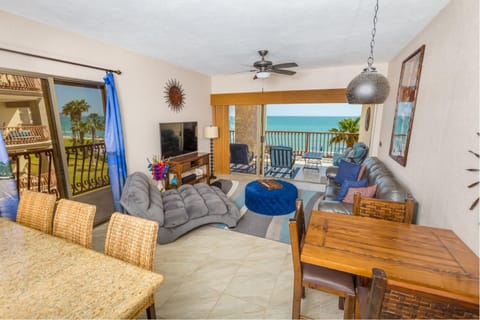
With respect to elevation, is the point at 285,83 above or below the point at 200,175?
above

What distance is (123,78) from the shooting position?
321 centimetres

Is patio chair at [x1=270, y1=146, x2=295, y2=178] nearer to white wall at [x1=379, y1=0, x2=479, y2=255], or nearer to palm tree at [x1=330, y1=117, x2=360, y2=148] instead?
palm tree at [x1=330, y1=117, x2=360, y2=148]

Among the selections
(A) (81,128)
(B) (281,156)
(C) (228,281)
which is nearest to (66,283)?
(C) (228,281)

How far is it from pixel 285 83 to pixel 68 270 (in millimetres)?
4619

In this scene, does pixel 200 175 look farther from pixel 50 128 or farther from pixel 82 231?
pixel 82 231

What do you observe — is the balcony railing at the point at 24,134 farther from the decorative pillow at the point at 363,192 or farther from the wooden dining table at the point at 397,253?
the decorative pillow at the point at 363,192

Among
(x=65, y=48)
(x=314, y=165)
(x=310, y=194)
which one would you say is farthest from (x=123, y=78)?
(x=314, y=165)

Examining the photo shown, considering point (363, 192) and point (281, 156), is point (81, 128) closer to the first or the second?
point (363, 192)

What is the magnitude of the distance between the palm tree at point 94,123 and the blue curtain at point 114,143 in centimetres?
22

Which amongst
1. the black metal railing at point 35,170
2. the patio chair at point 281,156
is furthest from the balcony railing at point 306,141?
the black metal railing at point 35,170

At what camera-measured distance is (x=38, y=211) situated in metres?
1.72

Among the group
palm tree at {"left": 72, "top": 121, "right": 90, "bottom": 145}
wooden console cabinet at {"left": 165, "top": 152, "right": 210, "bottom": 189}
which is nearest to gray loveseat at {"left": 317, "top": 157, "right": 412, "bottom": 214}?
wooden console cabinet at {"left": 165, "top": 152, "right": 210, "bottom": 189}

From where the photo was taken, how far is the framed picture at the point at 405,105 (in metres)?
2.48

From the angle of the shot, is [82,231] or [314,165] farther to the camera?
[314,165]
